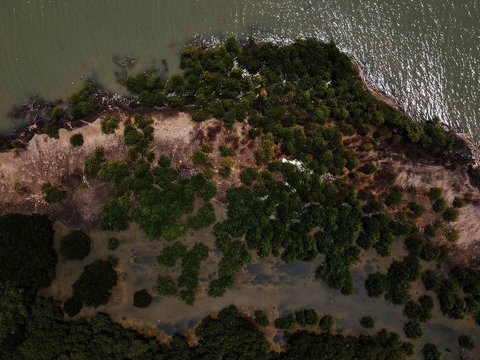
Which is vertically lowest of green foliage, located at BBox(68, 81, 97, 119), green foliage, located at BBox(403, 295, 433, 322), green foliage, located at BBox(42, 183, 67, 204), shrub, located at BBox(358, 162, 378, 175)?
green foliage, located at BBox(403, 295, 433, 322)

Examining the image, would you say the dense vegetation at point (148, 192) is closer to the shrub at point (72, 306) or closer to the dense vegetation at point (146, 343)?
the shrub at point (72, 306)

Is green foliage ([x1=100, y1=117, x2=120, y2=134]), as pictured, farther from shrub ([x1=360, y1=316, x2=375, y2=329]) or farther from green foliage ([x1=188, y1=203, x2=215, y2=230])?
shrub ([x1=360, y1=316, x2=375, y2=329])

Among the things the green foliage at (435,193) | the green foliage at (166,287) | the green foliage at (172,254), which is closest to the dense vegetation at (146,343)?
the green foliage at (166,287)

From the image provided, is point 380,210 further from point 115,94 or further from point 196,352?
point 115,94

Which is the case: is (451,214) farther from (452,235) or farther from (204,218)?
(204,218)

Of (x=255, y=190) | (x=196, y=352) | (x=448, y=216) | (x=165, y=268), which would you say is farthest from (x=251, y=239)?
(x=448, y=216)

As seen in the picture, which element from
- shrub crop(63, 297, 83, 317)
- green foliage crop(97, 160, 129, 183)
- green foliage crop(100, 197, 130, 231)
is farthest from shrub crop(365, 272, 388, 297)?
shrub crop(63, 297, 83, 317)

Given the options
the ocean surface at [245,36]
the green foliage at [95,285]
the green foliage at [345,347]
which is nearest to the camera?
the green foliage at [345,347]

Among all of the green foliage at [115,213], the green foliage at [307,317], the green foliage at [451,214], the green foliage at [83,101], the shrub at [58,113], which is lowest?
the green foliage at [307,317]
